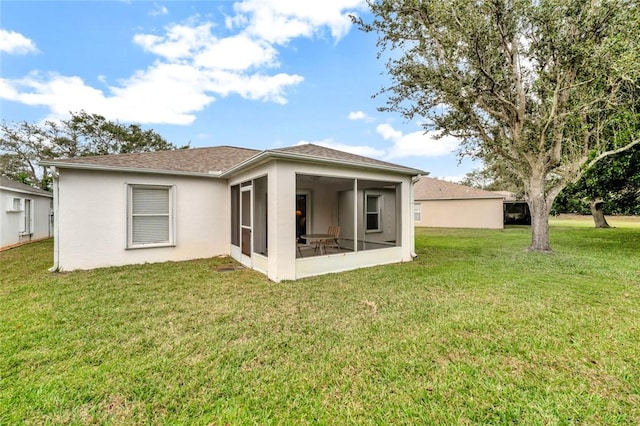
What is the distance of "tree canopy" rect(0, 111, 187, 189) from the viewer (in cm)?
2088

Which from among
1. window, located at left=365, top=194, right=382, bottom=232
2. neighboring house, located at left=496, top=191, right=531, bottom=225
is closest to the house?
window, located at left=365, top=194, right=382, bottom=232

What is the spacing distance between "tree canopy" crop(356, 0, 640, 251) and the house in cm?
344

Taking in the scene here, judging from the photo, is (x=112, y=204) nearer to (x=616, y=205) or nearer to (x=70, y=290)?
(x=70, y=290)

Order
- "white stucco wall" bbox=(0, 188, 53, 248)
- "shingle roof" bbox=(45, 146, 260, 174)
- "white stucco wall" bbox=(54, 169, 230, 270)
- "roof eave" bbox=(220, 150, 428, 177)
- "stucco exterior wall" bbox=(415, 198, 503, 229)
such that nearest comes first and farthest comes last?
"roof eave" bbox=(220, 150, 428, 177)
"white stucco wall" bbox=(54, 169, 230, 270)
"shingle roof" bbox=(45, 146, 260, 174)
"white stucco wall" bbox=(0, 188, 53, 248)
"stucco exterior wall" bbox=(415, 198, 503, 229)

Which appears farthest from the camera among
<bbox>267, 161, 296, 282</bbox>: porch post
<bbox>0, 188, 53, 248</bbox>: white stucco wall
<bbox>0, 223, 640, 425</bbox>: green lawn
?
<bbox>0, 188, 53, 248</bbox>: white stucco wall

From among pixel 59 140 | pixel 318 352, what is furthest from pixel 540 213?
pixel 59 140

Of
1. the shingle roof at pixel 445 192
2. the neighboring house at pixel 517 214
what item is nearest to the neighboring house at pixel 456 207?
the shingle roof at pixel 445 192

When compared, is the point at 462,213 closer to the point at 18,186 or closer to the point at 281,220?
the point at 281,220

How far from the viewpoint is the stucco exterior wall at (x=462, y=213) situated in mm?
19734

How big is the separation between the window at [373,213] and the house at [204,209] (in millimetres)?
3026

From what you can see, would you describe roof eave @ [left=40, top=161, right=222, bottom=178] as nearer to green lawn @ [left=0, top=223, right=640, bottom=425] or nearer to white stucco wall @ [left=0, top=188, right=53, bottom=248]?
green lawn @ [left=0, top=223, right=640, bottom=425]

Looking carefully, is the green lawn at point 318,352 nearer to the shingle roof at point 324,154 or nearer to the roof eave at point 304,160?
the roof eave at point 304,160

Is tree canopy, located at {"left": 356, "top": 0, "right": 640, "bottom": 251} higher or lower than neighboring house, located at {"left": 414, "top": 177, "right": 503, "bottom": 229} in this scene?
higher

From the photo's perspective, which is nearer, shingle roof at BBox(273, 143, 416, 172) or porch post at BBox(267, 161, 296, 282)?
porch post at BBox(267, 161, 296, 282)
